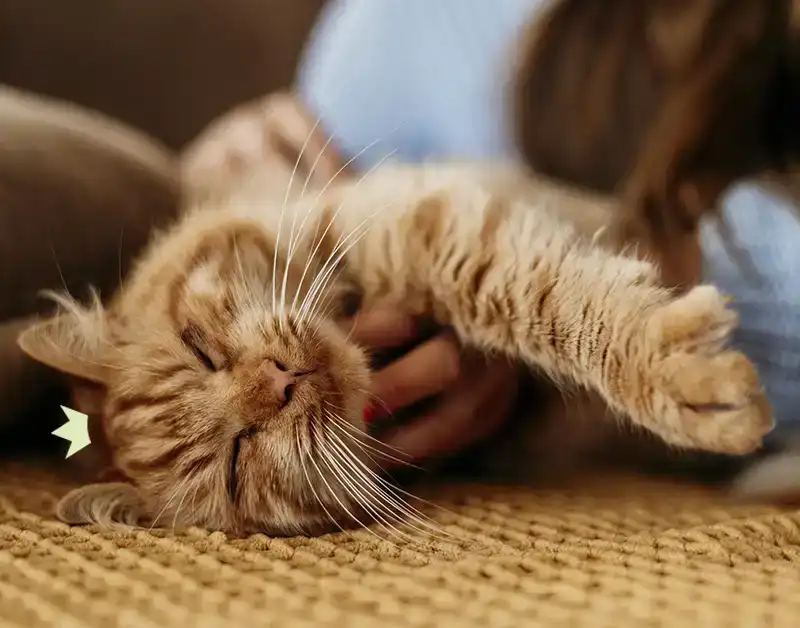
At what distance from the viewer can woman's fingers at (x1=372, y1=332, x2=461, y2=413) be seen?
106cm

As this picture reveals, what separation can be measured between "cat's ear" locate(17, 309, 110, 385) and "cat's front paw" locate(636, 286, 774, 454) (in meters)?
0.78

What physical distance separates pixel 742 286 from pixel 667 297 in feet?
1.07

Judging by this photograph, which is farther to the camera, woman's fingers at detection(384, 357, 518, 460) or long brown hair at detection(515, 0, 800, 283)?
long brown hair at detection(515, 0, 800, 283)

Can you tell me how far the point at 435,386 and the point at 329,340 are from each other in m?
0.17

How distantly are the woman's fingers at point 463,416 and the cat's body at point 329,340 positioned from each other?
0.05m

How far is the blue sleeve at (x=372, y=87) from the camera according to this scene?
1786 mm

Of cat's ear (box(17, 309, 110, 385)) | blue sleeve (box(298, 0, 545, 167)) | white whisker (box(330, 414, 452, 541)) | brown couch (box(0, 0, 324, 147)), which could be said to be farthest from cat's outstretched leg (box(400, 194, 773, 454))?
brown couch (box(0, 0, 324, 147))

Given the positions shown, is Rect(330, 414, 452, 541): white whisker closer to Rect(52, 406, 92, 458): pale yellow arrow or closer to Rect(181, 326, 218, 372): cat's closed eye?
Rect(181, 326, 218, 372): cat's closed eye

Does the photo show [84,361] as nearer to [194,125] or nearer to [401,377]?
[401,377]

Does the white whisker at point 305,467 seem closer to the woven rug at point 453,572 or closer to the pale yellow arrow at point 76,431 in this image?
the woven rug at point 453,572

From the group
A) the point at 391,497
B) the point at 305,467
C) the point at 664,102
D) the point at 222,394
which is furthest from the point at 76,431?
the point at 664,102

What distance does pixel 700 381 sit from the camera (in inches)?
34.9

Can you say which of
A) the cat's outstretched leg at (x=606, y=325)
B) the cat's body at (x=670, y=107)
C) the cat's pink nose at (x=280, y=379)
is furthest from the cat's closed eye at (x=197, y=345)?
the cat's body at (x=670, y=107)

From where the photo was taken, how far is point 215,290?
108 cm
